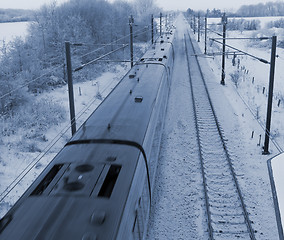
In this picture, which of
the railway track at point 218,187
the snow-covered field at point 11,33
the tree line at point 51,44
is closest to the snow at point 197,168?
the railway track at point 218,187

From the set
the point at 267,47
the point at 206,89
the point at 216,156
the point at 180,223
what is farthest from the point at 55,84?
the point at 267,47

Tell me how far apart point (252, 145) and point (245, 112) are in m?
4.22

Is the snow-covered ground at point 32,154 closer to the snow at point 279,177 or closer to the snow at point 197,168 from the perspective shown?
the snow at point 197,168

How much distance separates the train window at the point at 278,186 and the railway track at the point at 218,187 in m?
→ 3.78

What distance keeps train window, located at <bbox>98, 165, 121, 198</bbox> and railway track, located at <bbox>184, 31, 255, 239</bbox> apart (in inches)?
139

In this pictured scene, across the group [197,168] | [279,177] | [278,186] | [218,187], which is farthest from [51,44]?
[278,186]

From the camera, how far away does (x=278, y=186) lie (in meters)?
3.69

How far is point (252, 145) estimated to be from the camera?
40.7 ft

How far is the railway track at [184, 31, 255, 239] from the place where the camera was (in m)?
7.73

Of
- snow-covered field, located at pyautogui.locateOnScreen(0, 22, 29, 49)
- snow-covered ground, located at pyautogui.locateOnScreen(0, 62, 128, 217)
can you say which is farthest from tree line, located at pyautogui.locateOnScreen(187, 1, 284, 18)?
snow-covered ground, located at pyautogui.locateOnScreen(0, 62, 128, 217)

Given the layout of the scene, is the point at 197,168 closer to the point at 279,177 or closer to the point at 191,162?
Answer: the point at 191,162

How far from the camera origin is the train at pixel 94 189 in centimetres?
400

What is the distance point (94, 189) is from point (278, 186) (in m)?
2.59

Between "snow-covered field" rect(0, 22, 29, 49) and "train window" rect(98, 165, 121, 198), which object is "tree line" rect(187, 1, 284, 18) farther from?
"train window" rect(98, 165, 121, 198)
